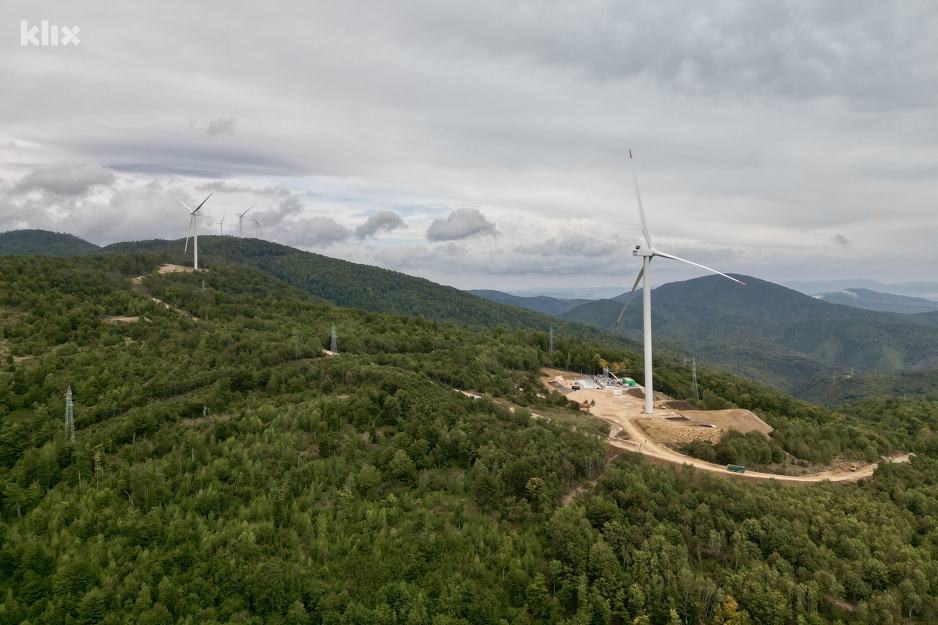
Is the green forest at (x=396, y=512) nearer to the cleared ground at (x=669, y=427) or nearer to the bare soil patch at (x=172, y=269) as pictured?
the cleared ground at (x=669, y=427)

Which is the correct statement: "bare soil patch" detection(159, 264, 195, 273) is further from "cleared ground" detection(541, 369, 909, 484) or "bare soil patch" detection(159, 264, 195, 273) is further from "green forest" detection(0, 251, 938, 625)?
"cleared ground" detection(541, 369, 909, 484)

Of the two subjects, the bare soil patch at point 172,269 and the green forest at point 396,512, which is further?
the bare soil patch at point 172,269

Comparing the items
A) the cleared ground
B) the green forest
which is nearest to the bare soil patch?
the green forest

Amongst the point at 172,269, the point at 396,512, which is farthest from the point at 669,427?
the point at 172,269

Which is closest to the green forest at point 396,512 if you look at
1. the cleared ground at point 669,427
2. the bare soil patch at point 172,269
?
the cleared ground at point 669,427

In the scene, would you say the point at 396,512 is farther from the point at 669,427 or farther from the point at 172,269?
the point at 172,269

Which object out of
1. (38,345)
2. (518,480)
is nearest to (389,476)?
(518,480)

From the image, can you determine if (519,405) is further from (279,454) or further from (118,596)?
(118,596)
